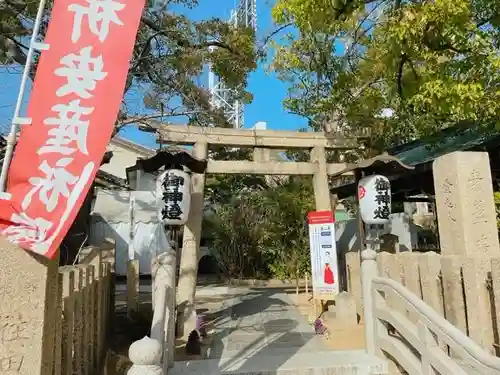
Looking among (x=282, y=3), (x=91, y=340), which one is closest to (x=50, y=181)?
(x=91, y=340)

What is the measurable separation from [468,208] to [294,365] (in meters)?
2.62

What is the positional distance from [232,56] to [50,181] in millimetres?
6709

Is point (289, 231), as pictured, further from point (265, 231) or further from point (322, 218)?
point (322, 218)

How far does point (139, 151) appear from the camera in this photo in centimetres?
2227

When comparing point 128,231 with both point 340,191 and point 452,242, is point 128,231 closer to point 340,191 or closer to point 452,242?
point 340,191

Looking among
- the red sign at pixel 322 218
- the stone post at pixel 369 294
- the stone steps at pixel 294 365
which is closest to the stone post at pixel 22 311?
the stone steps at pixel 294 365

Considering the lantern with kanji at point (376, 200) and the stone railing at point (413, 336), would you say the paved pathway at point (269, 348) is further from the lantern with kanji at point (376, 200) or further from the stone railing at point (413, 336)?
the lantern with kanji at point (376, 200)

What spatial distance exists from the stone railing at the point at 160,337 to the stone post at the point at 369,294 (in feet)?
7.80

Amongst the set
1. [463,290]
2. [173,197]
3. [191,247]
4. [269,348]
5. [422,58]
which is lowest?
[269,348]

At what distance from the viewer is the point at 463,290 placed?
3996 millimetres

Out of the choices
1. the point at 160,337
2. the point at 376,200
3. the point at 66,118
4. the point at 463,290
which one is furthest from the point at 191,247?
the point at 66,118

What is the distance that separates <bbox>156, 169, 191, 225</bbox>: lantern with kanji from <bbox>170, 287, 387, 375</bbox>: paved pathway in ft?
6.93

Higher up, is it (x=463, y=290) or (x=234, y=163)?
(x=234, y=163)

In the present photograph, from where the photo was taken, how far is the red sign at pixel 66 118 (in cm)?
251
